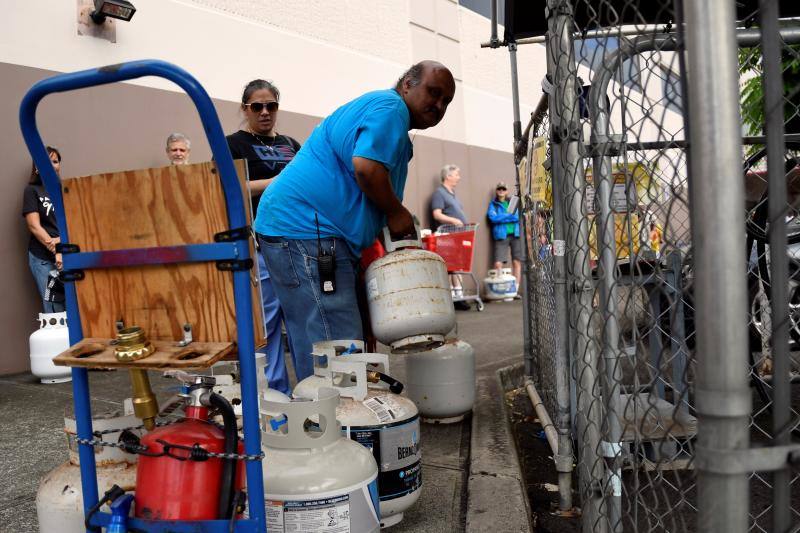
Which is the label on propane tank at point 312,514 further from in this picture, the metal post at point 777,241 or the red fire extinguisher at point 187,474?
the metal post at point 777,241

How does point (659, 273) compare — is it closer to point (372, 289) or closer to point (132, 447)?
point (132, 447)

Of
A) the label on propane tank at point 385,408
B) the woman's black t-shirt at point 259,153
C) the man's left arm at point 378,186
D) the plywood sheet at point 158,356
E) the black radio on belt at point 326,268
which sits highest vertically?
the woman's black t-shirt at point 259,153

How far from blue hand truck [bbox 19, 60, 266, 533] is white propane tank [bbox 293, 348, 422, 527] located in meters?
0.75

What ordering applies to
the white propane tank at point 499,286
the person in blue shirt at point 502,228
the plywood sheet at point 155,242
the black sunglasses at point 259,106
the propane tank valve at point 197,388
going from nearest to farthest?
the plywood sheet at point 155,242 → the propane tank valve at point 197,388 → the black sunglasses at point 259,106 → the white propane tank at point 499,286 → the person in blue shirt at point 502,228

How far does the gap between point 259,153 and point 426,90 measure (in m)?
1.44

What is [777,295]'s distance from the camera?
1153 mm

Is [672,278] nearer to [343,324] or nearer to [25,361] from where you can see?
[343,324]

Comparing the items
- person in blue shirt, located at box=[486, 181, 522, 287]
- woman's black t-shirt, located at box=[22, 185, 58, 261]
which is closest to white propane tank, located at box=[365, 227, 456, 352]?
woman's black t-shirt, located at box=[22, 185, 58, 261]

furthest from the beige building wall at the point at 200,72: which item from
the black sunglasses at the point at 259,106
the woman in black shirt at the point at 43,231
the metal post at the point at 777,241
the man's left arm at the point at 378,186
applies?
the metal post at the point at 777,241

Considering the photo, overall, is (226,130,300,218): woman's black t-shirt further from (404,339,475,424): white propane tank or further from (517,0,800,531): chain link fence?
(517,0,800,531): chain link fence

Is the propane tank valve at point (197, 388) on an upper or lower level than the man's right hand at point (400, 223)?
lower

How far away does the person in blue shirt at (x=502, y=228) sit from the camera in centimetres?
1142

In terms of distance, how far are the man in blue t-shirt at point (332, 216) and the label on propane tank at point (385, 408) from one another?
0.49m

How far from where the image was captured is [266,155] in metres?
4.11
